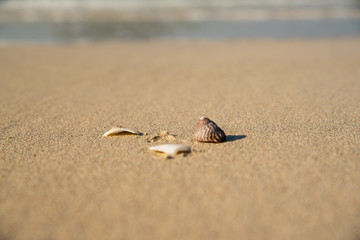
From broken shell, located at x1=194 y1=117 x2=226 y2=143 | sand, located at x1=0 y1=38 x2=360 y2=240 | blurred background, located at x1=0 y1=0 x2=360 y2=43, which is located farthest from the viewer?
blurred background, located at x1=0 y1=0 x2=360 y2=43

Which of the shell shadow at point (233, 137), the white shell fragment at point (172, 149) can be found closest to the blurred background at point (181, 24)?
the shell shadow at point (233, 137)

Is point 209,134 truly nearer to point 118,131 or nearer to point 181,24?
point 118,131

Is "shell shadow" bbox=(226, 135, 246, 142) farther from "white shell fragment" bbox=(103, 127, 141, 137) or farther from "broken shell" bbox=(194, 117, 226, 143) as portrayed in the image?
"white shell fragment" bbox=(103, 127, 141, 137)

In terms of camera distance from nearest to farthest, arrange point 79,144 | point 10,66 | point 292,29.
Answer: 1. point 79,144
2. point 10,66
3. point 292,29

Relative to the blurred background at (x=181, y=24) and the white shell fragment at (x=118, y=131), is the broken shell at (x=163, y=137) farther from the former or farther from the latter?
the blurred background at (x=181, y=24)

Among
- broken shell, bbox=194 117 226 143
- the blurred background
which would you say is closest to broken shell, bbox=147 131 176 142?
broken shell, bbox=194 117 226 143

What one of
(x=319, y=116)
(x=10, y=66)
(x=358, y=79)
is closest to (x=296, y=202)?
(x=319, y=116)

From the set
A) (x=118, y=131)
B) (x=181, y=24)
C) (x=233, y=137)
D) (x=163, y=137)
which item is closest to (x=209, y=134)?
(x=233, y=137)

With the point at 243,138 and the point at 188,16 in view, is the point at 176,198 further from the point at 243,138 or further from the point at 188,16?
the point at 188,16

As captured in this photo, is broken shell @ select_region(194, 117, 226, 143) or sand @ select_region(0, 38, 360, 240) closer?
sand @ select_region(0, 38, 360, 240)
